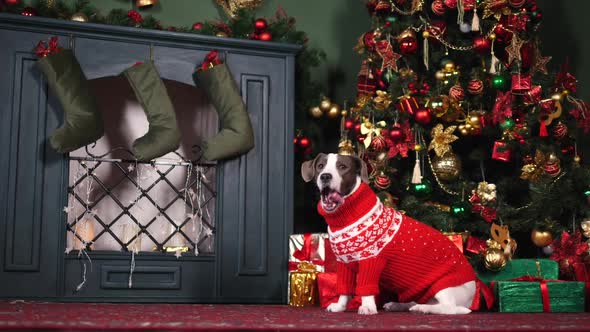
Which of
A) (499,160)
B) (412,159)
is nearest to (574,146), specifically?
(499,160)

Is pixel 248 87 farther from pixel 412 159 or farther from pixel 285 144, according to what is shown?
pixel 412 159

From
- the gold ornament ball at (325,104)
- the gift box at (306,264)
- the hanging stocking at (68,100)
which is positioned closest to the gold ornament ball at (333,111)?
the gold ornament ball at (325,104)

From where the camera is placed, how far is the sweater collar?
2.80 meters

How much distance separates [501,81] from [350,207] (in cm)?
130

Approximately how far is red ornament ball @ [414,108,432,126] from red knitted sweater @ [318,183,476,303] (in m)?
0.91

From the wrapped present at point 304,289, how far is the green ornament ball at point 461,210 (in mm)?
736

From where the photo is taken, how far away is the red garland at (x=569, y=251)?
3.50m

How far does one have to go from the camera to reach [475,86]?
146 inches

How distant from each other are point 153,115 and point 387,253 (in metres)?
1.47

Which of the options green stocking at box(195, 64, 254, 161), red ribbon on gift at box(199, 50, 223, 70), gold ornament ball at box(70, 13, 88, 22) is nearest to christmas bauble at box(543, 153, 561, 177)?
green stocking at box(195, 64, 254, 161)

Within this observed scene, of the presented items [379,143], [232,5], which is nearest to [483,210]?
[379,143]

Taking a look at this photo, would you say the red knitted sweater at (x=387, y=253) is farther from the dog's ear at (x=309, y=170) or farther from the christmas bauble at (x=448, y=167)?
the christmas bauble at (x=448, y=167)

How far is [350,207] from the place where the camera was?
2.80 m

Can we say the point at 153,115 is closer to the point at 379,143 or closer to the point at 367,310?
the point at 379,143
